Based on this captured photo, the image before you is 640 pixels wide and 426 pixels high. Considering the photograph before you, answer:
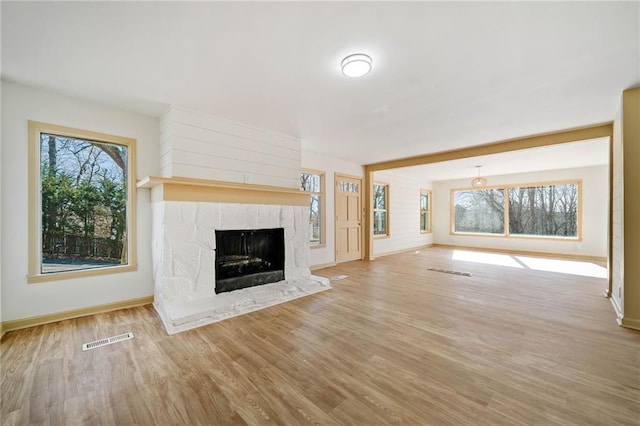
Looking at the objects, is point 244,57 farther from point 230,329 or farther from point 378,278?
point 378,278

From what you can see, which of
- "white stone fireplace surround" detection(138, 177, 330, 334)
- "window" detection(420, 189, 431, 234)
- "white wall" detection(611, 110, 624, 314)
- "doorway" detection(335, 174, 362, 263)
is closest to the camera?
"white wall" detection(611, 110, 624, 314)

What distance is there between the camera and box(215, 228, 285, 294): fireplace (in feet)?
11.8

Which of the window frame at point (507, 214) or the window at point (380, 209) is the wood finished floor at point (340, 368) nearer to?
the window at point (380, 209)

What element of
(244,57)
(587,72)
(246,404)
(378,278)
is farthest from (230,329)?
(587,72)

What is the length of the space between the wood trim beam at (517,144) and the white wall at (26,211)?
5472mm

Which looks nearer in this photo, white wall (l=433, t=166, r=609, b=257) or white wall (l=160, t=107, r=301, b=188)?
white wall (l=160, t=107, r=301, b=188)

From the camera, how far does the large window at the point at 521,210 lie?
24.8 feet

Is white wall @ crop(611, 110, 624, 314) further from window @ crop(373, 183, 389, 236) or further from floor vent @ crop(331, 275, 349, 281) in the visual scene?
window @ crop(373, 183, 389, 236)

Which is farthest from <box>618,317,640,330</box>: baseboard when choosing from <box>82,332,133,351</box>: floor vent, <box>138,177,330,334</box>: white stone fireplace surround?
<box>82,332,133,351</box>: floor vent

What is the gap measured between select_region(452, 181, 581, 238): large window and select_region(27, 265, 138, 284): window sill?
401 inches

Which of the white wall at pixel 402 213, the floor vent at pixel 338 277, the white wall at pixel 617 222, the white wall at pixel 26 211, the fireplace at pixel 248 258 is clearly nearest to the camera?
the white wall at pixel 26 211

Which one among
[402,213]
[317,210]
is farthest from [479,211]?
[317,210]

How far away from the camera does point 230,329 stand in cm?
274

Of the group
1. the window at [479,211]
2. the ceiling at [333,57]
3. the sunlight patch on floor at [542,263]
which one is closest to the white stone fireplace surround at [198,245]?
the ceiling at [333,57]
